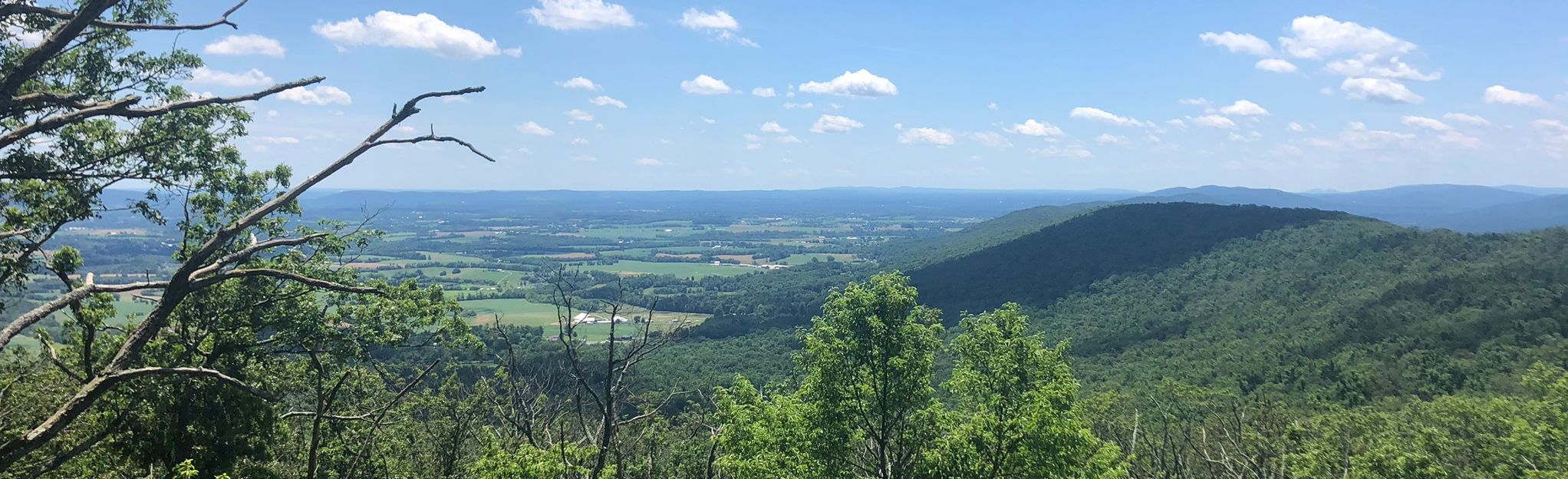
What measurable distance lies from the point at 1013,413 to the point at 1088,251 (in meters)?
142

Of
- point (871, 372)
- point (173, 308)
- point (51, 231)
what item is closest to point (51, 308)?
point (173, 308)

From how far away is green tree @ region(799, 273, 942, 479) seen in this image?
55.9 ft

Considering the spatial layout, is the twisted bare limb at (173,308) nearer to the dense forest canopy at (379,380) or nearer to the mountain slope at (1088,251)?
the dense forest canopy at (379,380)

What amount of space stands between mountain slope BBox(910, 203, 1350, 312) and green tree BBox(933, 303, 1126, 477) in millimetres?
107977

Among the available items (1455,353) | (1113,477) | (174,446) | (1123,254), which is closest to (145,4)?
(174,446)

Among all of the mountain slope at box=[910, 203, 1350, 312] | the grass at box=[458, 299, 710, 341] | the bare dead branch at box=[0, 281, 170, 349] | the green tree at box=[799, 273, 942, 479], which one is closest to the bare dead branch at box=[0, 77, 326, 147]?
the bare dead branch at box=[0, 281, 170, 349]

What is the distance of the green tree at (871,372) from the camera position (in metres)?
Answer: 17.0

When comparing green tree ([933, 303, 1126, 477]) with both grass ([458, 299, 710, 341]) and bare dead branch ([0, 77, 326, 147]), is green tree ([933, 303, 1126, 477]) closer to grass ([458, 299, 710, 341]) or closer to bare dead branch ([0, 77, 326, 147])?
bare dead branch ([0, 77, 326, 147])

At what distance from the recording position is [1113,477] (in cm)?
1714

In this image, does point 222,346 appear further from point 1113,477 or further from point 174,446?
point 1113,477

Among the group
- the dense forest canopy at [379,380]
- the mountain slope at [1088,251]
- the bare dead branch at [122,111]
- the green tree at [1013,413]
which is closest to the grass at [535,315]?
the mountain slope at [1088,251]

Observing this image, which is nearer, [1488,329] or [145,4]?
[145,4]

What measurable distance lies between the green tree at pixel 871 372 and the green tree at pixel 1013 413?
1.15 meters

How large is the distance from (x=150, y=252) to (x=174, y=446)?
801 ft
